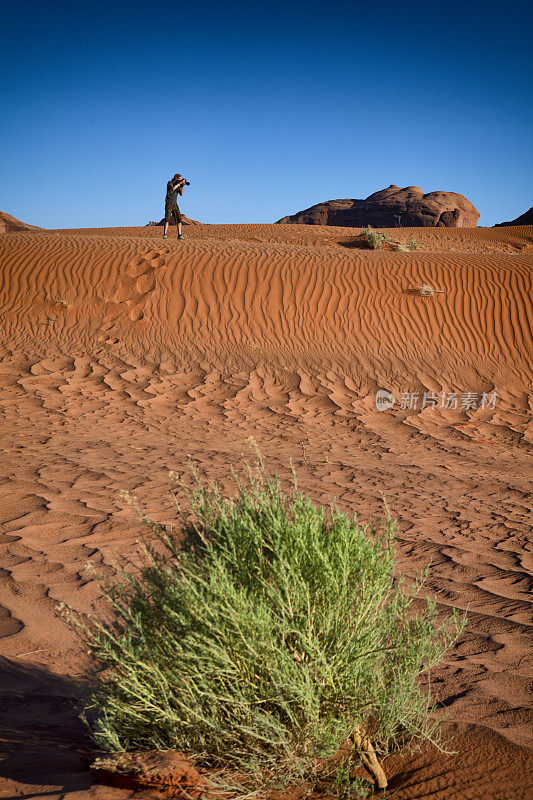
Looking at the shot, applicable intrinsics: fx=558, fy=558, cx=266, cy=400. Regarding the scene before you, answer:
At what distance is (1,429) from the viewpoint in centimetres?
682

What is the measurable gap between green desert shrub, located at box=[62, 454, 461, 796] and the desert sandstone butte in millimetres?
259

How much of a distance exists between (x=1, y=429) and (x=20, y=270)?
6767mm

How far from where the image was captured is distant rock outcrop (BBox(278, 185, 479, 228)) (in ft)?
134

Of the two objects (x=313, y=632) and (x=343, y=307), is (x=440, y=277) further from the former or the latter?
(x=313, y=632)

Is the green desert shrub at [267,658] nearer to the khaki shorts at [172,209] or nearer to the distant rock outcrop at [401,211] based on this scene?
the khaki shorts at [172,209]

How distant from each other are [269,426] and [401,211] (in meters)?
39.0

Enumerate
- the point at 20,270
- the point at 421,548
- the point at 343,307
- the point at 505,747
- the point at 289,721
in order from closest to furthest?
the point at 289,721 < the point at 505,747 < the point at 421,548 < the point at 343,307 < the point at 20,270

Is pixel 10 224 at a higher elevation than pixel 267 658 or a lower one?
higher

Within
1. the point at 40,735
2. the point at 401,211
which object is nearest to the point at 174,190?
the point at 40,735

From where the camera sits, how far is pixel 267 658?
1.72m

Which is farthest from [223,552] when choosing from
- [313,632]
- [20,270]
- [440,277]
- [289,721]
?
[20,270]
